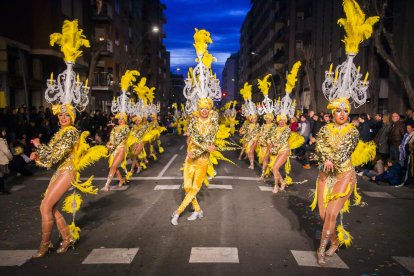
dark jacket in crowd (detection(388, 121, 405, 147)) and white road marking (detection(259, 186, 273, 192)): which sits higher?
dark jacket in crowd (detection(388, 121, 405, 147))

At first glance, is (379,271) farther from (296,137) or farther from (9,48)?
(9,48)

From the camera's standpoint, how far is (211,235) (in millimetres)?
6402

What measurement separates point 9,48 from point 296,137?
17532 mm

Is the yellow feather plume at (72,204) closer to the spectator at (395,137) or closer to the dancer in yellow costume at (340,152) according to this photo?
the dancer in yellow costume at (340,152)

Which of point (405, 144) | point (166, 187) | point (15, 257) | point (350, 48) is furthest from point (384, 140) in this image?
point (15, 257)

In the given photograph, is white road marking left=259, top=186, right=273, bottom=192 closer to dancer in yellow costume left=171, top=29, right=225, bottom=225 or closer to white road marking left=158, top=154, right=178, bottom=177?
dancer in yellow costume left=171, top=29, right=225, bottom=225

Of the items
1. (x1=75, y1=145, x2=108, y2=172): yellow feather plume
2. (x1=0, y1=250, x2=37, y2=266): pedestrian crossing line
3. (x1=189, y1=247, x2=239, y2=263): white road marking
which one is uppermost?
(x1=75, y1=145, x2=108, y2=172): yellow feather plume

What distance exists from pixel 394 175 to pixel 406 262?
21.8ft

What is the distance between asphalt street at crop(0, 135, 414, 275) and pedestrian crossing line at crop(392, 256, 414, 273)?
14 millimetres

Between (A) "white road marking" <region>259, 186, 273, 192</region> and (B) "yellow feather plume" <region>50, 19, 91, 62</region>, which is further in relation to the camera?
(A) "white road marking" <region>259, 186, 273, 192</region>

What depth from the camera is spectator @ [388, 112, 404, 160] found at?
1219 centimetres

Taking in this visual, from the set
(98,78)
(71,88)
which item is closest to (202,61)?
(71,88)

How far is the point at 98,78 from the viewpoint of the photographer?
127 feet

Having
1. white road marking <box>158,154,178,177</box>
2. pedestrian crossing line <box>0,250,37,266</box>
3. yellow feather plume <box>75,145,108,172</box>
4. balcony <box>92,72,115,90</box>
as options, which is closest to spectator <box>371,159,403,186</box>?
white road marking <box>158,154,178,177</box>
